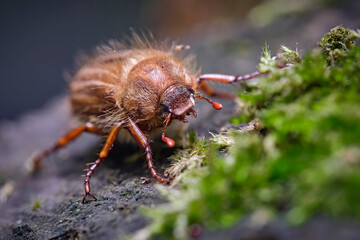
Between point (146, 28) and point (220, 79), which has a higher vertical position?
point (146, 28)

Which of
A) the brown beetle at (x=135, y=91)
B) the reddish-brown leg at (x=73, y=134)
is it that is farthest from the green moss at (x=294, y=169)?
the reddish-brown leg at (x=73, y=134)

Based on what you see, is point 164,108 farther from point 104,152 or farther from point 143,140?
point 104,152

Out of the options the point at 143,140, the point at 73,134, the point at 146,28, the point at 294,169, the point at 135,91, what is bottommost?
the point at 294,169

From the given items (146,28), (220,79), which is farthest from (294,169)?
(146,28)

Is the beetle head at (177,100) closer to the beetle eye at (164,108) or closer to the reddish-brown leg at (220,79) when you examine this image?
the beetle eye at (164,108)

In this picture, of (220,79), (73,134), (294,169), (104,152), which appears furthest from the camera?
(73,134)

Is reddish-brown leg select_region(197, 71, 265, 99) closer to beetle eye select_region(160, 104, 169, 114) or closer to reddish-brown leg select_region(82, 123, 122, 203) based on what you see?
beetle eye select_region(160, 104, 169, 114)
